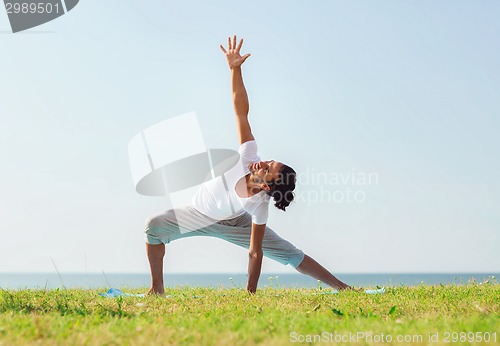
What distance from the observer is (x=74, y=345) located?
4055 millimetres

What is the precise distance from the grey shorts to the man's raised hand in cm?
197

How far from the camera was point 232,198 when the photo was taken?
767cm

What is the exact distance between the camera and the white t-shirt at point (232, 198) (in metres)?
7.47

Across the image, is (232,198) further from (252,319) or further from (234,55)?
(252,319)

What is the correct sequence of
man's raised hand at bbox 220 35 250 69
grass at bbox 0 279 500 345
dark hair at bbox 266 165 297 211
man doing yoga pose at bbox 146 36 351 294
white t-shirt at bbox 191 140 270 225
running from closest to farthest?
grass at bbox 0 279 500 345, dark hair at bbox 266 165 297 211, man doing yoga pose at bbox 146 36 351 294, white t-shirt at bbox 191 140 270 225, man's raised hand at bbox 220 35 250 69

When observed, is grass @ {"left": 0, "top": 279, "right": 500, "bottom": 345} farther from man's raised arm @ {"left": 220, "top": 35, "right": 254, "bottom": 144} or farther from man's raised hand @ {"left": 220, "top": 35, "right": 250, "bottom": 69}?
man's raised hand @ {"left": 220, "top": 35, "right": 250, "bottom": 69}

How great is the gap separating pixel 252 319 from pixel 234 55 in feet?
12.6

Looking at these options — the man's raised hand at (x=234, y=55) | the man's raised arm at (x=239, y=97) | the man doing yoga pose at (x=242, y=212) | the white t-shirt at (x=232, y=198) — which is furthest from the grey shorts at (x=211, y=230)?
the man's raised hand at (x=234, y=55)

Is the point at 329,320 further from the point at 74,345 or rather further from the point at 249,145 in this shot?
the point at 249,145

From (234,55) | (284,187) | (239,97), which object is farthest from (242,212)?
(234,55)

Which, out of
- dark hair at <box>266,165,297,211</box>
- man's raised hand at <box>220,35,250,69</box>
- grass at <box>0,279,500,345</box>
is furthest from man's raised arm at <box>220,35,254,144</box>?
grass at <box>0,279,500,345</box>

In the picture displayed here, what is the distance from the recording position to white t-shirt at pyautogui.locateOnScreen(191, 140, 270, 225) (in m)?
7.47

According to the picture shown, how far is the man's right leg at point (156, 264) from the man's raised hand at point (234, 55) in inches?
102

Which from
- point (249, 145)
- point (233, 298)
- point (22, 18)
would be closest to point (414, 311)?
point (233, 298)
